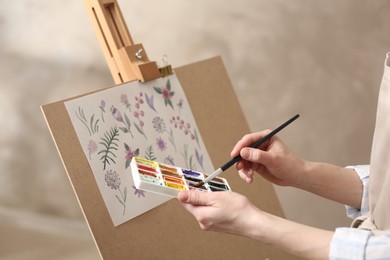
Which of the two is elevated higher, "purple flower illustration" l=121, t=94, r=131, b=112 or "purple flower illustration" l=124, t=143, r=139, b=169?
"purple flower illustration" l=121, t=94, r=131, b=112

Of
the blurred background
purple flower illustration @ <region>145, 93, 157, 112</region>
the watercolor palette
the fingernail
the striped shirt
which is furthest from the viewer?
the blurred background

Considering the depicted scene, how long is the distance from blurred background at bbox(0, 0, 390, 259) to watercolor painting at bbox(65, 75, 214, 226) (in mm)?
1006

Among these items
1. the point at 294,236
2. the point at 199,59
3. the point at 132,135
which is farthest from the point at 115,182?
the point at 199,59

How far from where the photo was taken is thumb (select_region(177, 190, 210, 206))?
1130 millimetres

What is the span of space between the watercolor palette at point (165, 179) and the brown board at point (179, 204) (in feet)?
0.54

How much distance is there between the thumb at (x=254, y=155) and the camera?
50.4 inches

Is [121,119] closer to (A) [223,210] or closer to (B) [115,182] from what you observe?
(B) [115,182]

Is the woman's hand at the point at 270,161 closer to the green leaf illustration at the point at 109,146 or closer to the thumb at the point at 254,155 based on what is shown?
the thumb at the point at 254,155

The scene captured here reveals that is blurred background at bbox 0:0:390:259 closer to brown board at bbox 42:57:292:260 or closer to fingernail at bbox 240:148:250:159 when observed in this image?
brown board at bbox 42:57:292:260

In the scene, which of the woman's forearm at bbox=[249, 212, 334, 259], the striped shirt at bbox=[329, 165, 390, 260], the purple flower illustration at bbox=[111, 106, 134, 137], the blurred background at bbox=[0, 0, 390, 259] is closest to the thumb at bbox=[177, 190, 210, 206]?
the woman's forearm at bbox=[249, 212, 334, 259]

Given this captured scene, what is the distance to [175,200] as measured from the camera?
4.87ft

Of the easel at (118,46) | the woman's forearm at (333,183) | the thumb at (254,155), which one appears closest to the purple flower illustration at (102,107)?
the easel at (118,46)

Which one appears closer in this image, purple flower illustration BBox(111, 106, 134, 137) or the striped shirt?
the striped shirt

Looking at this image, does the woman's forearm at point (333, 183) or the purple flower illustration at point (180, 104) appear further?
the purple flower illustration at point (180, 104)
